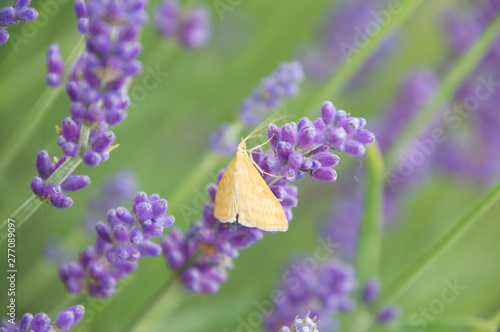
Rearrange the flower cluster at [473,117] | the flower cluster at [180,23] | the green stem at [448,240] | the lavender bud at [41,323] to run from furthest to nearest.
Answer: the flower cluster at [473,117], the flower cluster at [180,23], the green stem at [448,240], the lavender bud at [41,323]

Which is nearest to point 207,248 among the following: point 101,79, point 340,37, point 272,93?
point 101,79

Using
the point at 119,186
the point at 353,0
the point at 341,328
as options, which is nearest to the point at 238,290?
the point at 341,328

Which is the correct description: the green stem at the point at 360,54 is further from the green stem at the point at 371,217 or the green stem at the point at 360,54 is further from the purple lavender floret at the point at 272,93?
the green stem at the point at 371,217

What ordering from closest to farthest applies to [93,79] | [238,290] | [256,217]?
1. [93,79]
2. [256,217]
3. [238,290]

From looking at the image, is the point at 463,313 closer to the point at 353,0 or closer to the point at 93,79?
the point at 353,0

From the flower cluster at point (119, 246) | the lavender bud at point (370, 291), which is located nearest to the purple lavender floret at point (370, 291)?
the lavender bud at point (370, 291)

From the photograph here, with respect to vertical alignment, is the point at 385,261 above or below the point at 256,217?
below
